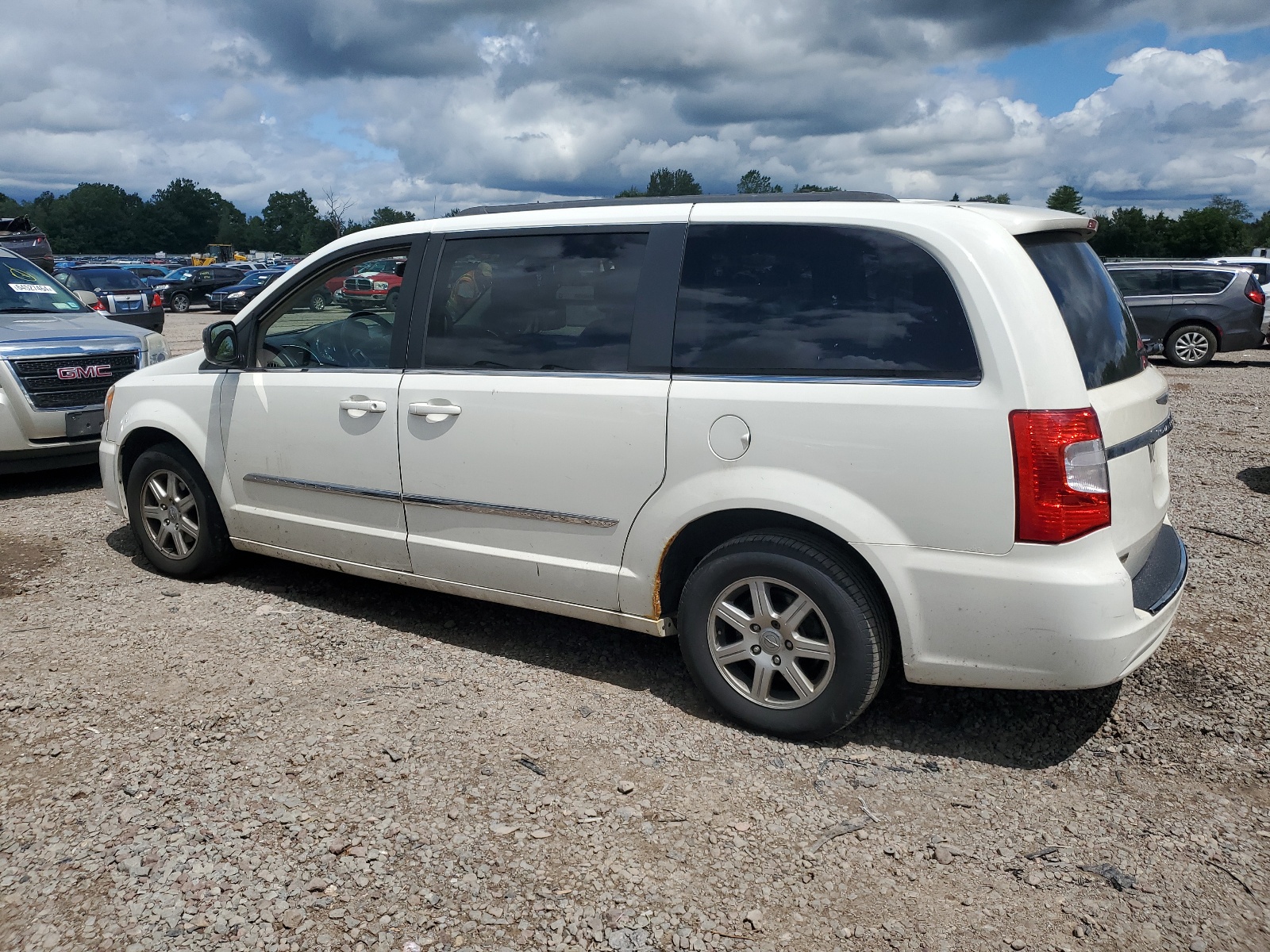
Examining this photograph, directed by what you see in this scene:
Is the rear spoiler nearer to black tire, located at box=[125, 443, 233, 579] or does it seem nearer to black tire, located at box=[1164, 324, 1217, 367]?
black tire, located at box=[125, 443, 233, 579]

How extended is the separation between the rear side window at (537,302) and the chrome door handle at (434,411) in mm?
190

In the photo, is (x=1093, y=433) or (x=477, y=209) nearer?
(x=1093, y=433)

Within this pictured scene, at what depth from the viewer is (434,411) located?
4125 millimetres

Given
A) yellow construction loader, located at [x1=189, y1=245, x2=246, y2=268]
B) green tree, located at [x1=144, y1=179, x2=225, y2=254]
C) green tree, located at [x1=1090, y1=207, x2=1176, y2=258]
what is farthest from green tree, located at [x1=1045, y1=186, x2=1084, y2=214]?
green tree, located at [x1=144, y1=179, x2=225, y2=254]

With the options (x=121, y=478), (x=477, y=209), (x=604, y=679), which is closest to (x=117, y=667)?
(x=121, y=478)

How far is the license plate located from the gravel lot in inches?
115

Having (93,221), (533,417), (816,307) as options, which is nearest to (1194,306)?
(816,307)

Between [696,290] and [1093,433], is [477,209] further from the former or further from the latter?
[1093,433]

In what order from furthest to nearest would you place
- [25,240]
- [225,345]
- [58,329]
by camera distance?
[25,240] < [58,329] < [225,345]

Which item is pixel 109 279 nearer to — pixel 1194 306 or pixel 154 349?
pixel 154 349

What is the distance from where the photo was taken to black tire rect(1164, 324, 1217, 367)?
16.4 m

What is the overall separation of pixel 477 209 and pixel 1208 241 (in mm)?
90714

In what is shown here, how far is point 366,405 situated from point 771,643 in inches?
79.9

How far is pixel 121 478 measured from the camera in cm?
552
